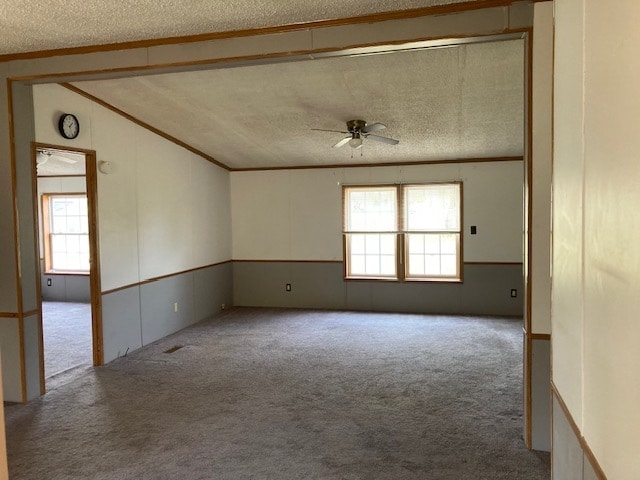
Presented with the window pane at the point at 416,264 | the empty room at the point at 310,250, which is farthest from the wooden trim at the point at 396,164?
the window pane at the point at 416,264

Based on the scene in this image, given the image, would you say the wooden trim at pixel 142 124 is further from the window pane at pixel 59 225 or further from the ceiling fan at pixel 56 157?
the window pane at pixel 59 225

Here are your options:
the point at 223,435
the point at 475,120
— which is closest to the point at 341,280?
the point at 475,120

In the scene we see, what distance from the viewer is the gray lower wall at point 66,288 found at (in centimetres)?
830

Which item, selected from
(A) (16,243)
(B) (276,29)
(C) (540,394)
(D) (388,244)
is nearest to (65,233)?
(A) (16,243)

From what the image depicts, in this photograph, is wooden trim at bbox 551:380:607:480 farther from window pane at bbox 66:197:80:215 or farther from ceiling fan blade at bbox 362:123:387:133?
window pane at bbox 66:197:80:215

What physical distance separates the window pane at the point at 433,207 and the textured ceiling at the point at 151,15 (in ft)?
14.2

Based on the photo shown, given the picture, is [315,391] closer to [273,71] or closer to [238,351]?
[238,351]

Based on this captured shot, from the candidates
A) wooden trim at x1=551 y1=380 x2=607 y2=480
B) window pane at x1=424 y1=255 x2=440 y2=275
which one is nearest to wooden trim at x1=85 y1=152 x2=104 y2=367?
wooden trim at x1=551 y1=380 x2=607 y2=480

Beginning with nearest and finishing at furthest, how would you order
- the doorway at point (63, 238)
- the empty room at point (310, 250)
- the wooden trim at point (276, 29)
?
the empty room at point (310, 250)
the wooden trim at point (276, 29)
the doorway at point (63, 238)

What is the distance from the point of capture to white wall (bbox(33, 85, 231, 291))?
15.0 feet

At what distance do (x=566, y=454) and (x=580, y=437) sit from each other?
10.6 inches

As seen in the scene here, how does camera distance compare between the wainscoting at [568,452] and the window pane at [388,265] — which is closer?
the wainscoting at [568,452]

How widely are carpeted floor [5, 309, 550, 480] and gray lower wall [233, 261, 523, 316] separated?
4.48ft

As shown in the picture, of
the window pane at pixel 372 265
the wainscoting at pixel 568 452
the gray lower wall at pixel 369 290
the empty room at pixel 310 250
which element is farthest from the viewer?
the window pane at pixel 372 265
